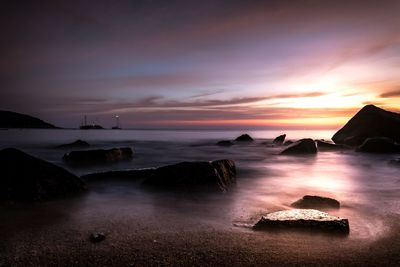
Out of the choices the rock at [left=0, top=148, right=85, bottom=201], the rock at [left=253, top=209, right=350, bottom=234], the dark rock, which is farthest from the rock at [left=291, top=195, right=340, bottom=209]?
the rock at [left=0, top=148, right=85, bottom=201]

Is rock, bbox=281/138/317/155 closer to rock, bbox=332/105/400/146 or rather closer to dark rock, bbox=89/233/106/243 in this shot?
rock, bbox=332/105/400/146

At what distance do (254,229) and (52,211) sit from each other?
163 inches

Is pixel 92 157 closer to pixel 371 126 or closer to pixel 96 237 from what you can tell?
pixel 96 237

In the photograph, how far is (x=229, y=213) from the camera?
20.7 ft

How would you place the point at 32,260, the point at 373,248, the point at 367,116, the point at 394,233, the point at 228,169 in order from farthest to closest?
the point at 367,116 < the point at 228,169 < the point at 394,233 < the point at 373,248 < the point at 32,260

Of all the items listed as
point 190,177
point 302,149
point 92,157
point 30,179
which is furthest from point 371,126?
point 30,179

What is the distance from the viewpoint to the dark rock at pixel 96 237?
4441mm

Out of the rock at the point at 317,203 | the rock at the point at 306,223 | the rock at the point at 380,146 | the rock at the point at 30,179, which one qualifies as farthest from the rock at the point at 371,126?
the rock at the point at 30,179

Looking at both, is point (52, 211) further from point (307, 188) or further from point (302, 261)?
point (307, 188)

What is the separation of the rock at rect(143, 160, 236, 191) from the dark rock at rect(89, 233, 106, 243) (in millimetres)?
4253

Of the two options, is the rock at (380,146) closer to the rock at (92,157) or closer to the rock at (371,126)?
the rock at (371,126)

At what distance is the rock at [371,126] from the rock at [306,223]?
88.4 feet

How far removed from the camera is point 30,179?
7246 millimetres

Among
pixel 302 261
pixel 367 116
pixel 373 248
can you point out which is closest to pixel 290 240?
pixel 302 261
